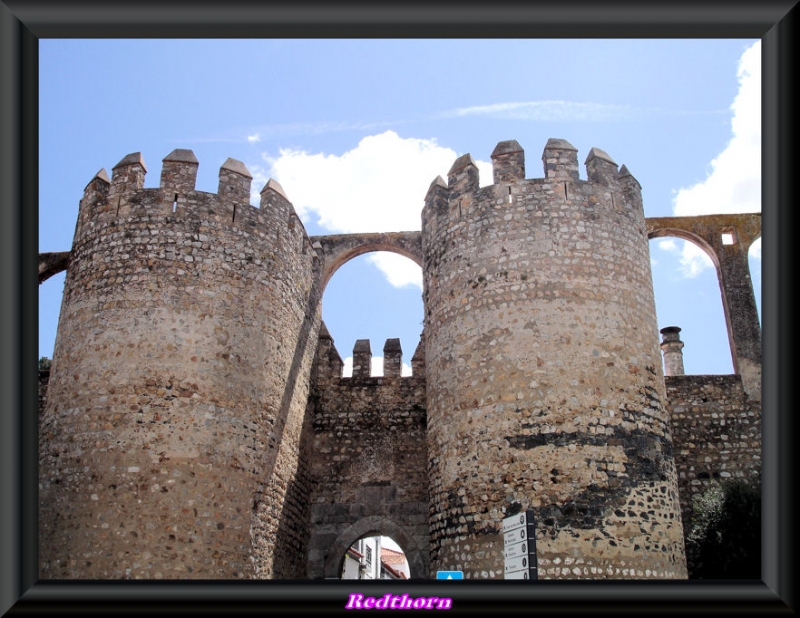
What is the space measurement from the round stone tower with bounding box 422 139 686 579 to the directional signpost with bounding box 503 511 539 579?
3467 mm

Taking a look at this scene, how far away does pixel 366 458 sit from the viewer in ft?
44.1

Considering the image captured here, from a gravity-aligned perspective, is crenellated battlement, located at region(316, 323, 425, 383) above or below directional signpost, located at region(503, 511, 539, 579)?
above

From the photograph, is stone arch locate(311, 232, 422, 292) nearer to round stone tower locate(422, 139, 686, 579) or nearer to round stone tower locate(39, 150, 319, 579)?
round stone tower locate(39, 150, 319, 579)

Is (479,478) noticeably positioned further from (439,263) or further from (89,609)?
(89,609)

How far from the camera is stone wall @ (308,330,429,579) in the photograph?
12891 millimetres

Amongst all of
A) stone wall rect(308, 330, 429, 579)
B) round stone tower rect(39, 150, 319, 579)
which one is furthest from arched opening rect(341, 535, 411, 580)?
round stone tower rect(39, 150, 319, 579)

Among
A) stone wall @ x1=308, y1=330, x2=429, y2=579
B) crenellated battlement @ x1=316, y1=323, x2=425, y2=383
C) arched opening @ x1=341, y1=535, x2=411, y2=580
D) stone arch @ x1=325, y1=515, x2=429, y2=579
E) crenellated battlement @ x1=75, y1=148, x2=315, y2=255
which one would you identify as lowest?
arched opening @ x1=341, y1=535, x2=411, y2=580

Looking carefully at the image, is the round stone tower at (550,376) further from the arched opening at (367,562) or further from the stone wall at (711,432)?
the arched opening at (367,562)

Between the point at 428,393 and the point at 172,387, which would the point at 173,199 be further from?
the point at 428,393

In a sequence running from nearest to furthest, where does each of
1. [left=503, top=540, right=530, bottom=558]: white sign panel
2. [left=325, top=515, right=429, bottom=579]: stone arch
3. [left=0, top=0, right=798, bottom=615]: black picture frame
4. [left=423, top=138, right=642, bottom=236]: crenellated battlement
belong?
1. [left=0, top=0, right=798, bottom=615]: black picture frame
2. [left=503, top=540, right=530, bottom=558]: white sign panel
3. [left=423, top=138, right=642, bottom=236]: crenellated battlement
4. [left=325, top=515, right=429, bottom=579]: stone arch

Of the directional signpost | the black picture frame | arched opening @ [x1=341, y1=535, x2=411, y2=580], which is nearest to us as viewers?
the black picture frame

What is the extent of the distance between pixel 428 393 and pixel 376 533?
2974mm

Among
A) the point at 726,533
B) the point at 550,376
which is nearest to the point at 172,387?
the point at 550,376
